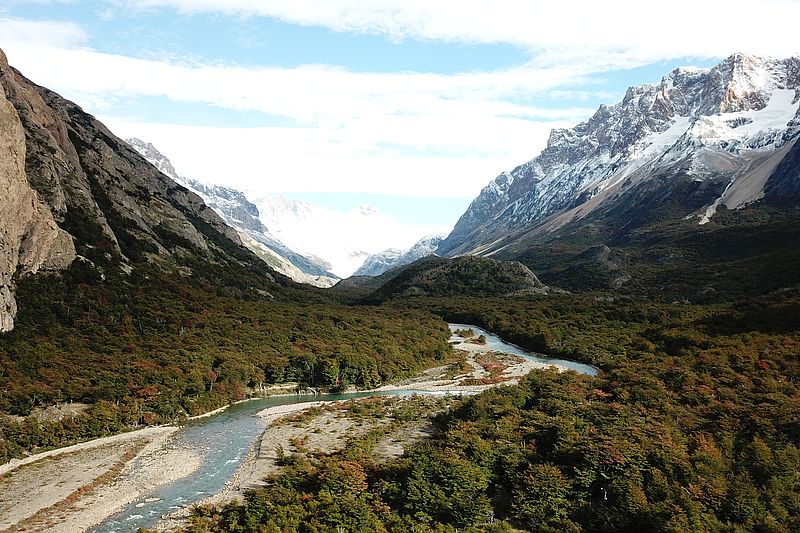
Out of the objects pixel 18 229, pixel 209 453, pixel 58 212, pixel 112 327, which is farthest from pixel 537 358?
pixel 58 212

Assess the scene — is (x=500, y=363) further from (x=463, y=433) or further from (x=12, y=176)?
(x=12, y=176)

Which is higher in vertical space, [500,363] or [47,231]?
[47,231]

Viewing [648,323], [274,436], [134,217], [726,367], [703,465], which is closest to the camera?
[703,465]

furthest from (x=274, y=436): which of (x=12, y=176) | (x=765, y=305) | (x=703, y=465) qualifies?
(x=765, y=305)

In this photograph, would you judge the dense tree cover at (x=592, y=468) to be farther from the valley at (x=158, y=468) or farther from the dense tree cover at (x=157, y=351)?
the dense tree cover at (x=157, y=351)

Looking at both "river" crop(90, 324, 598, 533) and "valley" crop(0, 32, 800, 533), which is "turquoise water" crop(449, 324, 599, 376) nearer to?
"valley" crop(0, 32, 800, 533)
